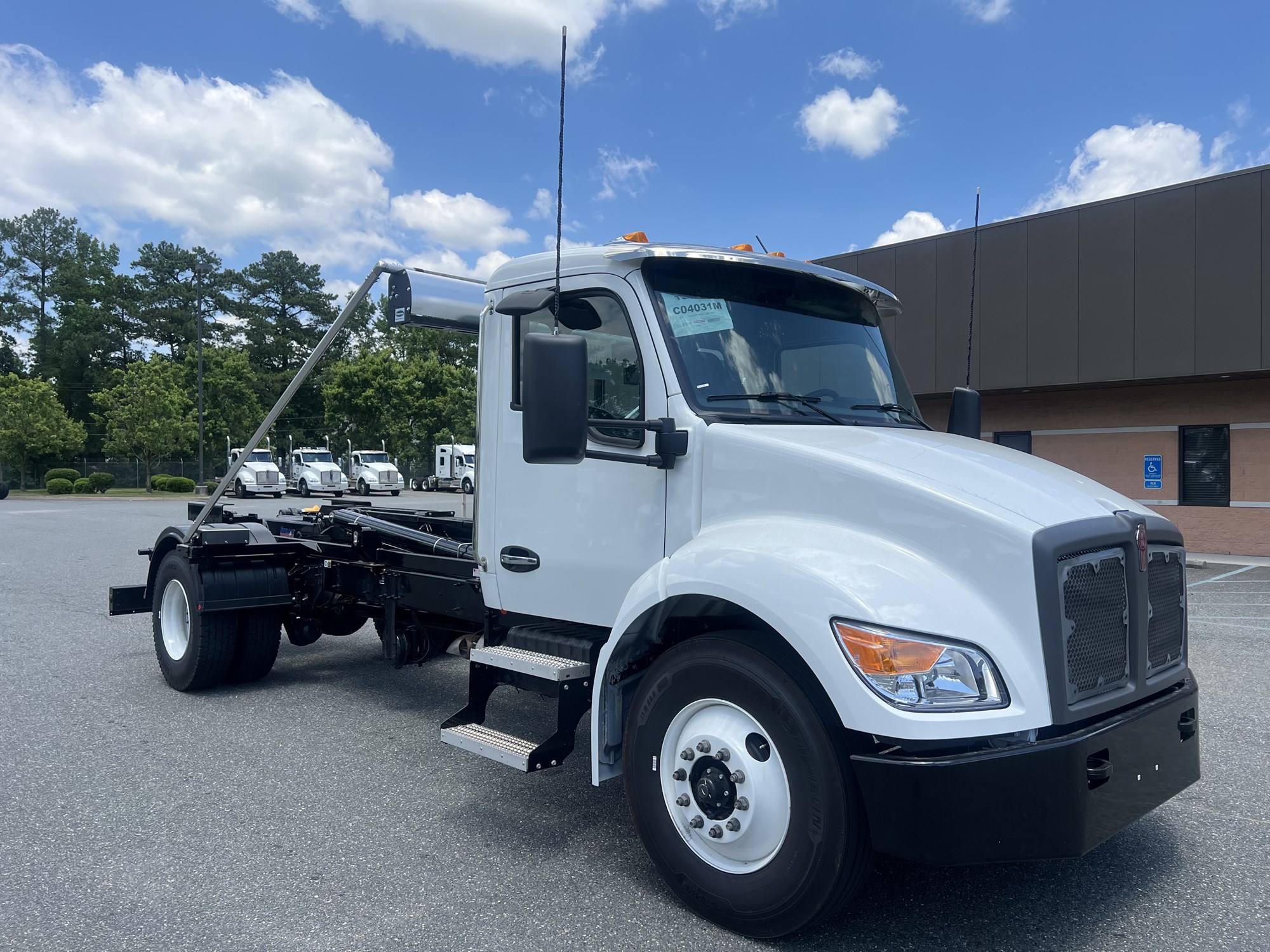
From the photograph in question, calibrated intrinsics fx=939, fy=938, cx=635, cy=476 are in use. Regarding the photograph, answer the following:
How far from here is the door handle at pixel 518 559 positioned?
4.41 metres

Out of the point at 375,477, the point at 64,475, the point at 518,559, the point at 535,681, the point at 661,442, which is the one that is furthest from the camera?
the point at 64,475

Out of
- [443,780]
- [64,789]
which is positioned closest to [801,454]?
[443,780]

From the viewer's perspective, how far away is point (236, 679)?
6988 mm

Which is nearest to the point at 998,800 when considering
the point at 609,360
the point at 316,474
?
the point at 609,360

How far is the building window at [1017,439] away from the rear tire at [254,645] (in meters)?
14.6

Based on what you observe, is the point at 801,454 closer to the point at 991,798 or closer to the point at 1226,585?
the point at 991,798

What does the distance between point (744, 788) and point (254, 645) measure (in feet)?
16.0

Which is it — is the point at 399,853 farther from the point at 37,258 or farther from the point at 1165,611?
the point at 37,258

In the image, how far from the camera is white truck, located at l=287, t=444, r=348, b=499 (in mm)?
41906

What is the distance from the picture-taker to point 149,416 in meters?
48.7

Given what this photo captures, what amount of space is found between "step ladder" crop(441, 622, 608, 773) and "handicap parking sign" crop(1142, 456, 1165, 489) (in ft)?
50.4

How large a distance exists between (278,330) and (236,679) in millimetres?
77267

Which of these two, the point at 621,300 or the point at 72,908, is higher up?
the point at 621,300

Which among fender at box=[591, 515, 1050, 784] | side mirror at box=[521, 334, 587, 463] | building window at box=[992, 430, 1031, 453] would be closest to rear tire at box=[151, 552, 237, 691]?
side mirror at box=[521, 334, 587, 463]
